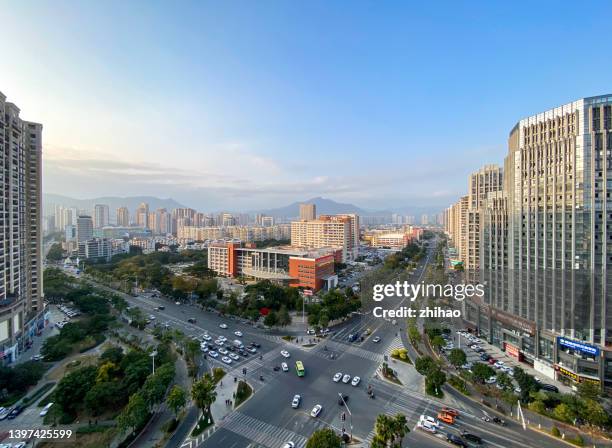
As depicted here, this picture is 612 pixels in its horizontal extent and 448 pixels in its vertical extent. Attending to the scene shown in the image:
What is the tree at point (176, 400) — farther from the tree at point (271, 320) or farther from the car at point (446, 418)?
the car at point (446, 418)

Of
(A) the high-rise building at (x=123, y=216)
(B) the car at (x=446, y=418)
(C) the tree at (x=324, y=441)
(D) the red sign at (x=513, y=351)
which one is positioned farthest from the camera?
(A) the high-rise building at (x=123, y=216)

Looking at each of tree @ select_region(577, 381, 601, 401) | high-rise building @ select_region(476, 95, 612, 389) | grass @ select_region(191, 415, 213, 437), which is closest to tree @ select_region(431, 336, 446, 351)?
high-rise building @ select_region(476, 95, 612, 389)

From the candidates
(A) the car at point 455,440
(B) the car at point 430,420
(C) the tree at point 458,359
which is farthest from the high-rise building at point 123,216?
(A) the car at point 455,440

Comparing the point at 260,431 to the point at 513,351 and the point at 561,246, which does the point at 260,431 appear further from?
the point at 561,246

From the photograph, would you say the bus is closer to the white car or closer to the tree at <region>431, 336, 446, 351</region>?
the white car

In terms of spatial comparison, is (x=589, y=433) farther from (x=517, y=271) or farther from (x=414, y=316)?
(x=414, y=316)

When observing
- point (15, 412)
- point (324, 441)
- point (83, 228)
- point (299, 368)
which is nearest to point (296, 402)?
point (299, 368)
